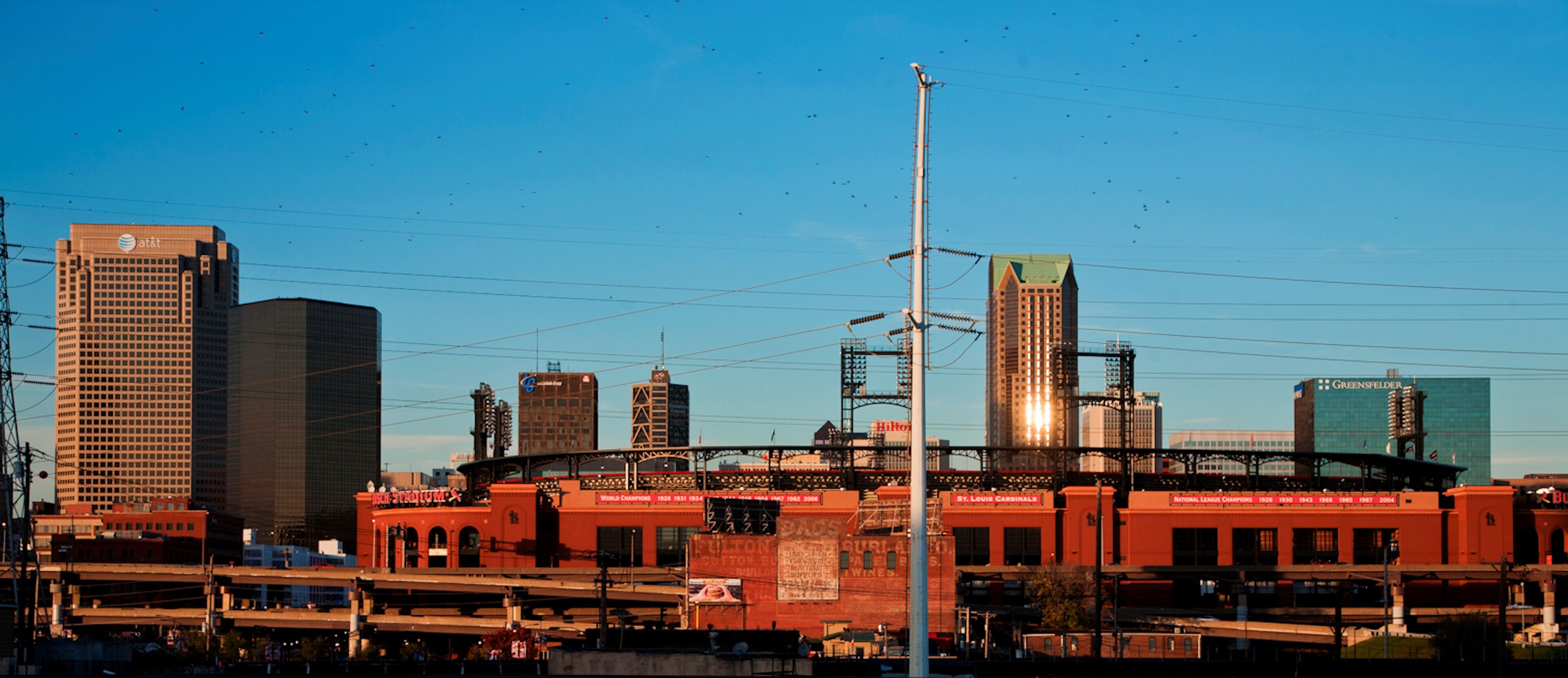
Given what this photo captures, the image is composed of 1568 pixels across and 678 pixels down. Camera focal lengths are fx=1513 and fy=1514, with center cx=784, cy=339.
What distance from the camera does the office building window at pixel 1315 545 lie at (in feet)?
410

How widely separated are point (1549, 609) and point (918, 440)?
8993 centimetres

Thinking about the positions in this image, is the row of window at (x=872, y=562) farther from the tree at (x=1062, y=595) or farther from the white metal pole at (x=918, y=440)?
the white metal pole at (x=918, y=440)

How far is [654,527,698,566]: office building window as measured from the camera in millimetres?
127438

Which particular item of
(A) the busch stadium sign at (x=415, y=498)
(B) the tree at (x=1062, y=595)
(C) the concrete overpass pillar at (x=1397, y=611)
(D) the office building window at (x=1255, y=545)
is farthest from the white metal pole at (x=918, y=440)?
(A) the busch stadium sign at (x=415, y=498)

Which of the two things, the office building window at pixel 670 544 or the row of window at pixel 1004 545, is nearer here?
the row of window at pixel 1004 545

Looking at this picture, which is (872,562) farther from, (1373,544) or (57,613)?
(57,613)

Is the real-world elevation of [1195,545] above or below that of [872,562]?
below

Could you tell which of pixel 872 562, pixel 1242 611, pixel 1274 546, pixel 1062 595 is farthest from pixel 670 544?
pixel 1274 546

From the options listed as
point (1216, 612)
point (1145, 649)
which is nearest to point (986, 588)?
point (1216, 612)

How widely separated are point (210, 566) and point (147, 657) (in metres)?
41.7

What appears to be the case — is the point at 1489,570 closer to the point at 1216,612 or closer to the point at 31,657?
the point at 1216,612

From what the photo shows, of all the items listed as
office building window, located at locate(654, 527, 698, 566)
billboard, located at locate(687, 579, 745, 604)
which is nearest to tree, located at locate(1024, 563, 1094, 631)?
billboard, located at locate(687, 579, 745, 604)

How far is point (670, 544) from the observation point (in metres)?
128

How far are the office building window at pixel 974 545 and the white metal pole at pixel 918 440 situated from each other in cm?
8679
